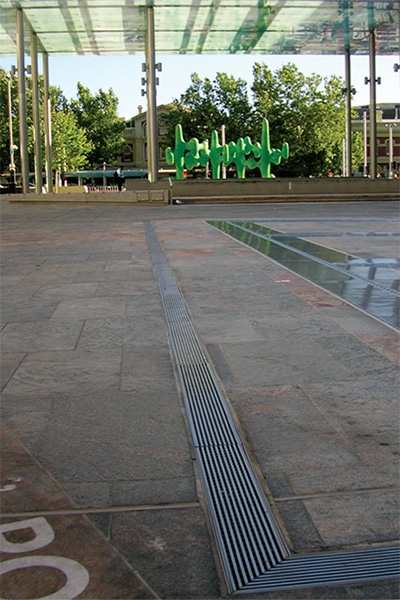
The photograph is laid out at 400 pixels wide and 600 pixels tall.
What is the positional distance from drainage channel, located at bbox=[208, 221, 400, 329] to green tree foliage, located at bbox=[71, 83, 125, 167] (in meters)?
86.3

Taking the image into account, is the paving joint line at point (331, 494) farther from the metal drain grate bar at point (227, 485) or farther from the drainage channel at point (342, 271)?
the drainage channel at point (342, 271)

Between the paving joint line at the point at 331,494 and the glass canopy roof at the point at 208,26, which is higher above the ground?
the glass canopy roof at the point at 208,26

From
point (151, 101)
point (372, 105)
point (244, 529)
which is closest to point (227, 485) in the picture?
point (244, 529)

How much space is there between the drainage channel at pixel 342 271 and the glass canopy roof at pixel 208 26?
58.6 feet

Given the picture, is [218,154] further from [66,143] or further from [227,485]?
[66,143]

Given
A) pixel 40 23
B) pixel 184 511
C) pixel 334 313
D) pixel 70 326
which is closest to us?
pixel 184 511

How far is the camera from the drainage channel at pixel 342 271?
6.90m

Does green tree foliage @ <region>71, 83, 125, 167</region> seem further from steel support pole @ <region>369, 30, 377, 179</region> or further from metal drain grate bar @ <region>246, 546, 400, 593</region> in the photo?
metal drain grate bar @ <region>246, 546, 400, 593</region>

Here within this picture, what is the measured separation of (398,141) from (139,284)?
4219 inches

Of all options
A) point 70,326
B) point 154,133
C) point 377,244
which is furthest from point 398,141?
point 70,326

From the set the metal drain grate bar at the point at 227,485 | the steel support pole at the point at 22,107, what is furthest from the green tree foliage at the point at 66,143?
the metal drain grate bar at the point at 227,485

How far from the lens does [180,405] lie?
4.08 metres

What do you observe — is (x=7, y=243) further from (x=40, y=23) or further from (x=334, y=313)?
(x=40, y=23)

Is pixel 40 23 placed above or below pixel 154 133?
above
